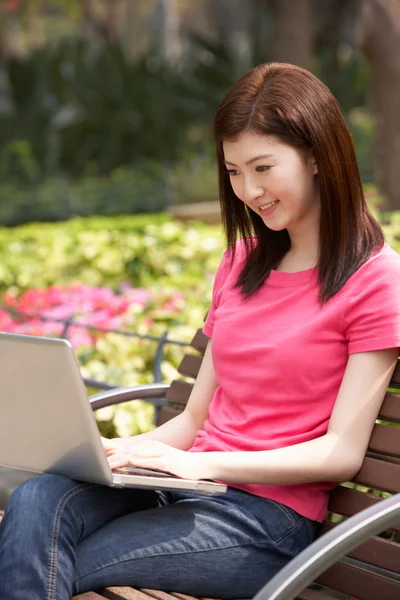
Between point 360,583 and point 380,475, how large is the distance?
0.24 meters

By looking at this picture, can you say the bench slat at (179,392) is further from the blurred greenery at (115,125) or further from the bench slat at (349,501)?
the blurred greenery at (115,125)

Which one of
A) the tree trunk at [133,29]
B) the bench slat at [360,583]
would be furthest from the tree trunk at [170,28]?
the bench slat at [360,583]

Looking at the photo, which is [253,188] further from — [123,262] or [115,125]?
[115,125]

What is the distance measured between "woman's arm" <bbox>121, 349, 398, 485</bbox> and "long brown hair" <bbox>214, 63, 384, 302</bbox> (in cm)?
20

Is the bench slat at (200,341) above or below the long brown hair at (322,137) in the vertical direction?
below

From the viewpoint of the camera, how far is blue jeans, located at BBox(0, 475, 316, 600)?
2252 mm

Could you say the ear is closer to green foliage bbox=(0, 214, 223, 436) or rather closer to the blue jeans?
the blue jeans

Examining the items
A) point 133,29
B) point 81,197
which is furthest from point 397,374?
point 133,29

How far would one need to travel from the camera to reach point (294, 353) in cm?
236

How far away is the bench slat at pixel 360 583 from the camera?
233cm

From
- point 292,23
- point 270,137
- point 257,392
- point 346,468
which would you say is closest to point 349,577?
point 346,468

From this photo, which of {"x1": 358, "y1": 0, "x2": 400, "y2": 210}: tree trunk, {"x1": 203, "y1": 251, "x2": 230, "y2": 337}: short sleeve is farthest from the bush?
{"x1": 203, "y1": 251, "x2": 230, "y2": 337}: short sleeve

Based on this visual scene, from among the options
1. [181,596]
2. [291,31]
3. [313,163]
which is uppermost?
[291,31]

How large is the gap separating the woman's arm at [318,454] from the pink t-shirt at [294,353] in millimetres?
64
